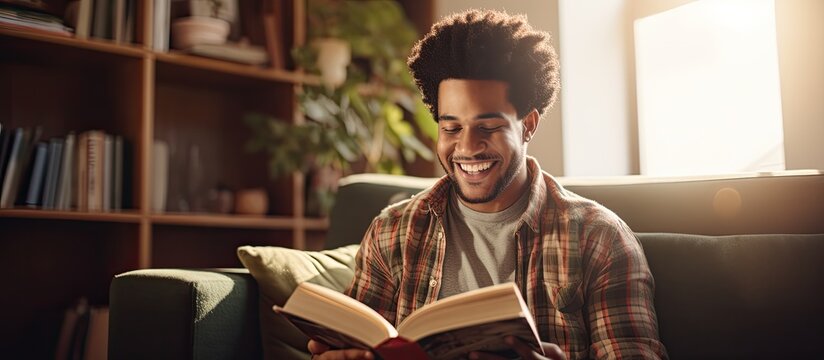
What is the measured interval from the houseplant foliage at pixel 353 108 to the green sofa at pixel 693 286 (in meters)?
1.17

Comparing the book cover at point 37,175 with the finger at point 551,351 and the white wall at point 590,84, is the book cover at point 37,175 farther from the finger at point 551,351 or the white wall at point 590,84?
the finger at point 551,351

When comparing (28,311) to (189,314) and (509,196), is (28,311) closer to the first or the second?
(189,314)

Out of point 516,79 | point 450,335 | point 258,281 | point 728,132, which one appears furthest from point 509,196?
point 728,132

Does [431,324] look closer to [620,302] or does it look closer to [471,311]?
[471,311]

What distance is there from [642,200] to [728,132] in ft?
2.68

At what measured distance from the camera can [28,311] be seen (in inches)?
102

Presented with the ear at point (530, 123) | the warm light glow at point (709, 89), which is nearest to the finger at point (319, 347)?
the ear at point (530, 123)

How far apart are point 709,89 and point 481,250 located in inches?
52.9

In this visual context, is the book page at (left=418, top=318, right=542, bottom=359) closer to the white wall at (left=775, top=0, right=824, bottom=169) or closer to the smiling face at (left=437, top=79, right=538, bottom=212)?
the smiling face at (left=437, top=79, right=538, bottom=212)

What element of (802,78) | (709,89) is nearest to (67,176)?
(709,89)

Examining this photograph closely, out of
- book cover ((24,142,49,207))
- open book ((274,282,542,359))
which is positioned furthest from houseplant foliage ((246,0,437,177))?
open book ((274,282,542,359))

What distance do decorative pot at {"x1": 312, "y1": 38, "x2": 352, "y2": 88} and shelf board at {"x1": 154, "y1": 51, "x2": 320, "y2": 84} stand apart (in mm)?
87

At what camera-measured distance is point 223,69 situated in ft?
8.97

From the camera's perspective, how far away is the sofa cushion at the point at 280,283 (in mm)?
1488
